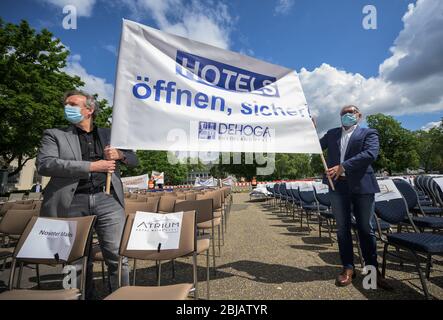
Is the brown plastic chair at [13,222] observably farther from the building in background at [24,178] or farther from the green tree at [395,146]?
the green tree at [395,146]

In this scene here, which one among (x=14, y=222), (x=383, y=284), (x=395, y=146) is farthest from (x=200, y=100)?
(x=395, y=146)

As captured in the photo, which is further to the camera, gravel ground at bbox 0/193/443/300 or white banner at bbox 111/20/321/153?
gravel ground at bbox 0/193/443/300

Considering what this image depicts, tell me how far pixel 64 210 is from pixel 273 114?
8.06 ft

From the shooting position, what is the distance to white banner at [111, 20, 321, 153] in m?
2.71

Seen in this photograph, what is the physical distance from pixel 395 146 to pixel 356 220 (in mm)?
53249

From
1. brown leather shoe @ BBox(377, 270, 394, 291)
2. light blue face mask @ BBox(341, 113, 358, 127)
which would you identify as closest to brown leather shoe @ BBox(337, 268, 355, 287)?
brown leather shoe @ BBox(377, 270, 394, 291)

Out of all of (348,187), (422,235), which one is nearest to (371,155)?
(348,187)

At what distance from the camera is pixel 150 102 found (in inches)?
110

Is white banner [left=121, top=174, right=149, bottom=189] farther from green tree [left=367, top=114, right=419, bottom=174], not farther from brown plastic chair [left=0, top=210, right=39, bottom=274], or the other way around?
green tree [left=367, top=114, right=419, bottom=174]

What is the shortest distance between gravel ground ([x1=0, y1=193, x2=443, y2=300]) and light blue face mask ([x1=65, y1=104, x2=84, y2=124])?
210 cm

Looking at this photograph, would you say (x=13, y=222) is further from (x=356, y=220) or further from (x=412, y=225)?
(x=412, y=225)

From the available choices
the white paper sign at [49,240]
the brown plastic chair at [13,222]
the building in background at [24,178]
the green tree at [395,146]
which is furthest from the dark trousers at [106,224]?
the green tree at [395,146]

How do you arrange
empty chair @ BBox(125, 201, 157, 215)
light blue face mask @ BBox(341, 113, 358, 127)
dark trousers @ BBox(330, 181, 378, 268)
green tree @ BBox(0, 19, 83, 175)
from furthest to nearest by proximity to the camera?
green tree @ BBox(0, 19, 83, 175)
empty chair @ BBox(125, 201, 157, 215)
light blue face mask @ BBox(341, 113, 358, 127)
dark trousers @ BBox(330, 181, 378, 268)

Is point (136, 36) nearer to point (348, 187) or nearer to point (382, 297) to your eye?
point (348, 187)
